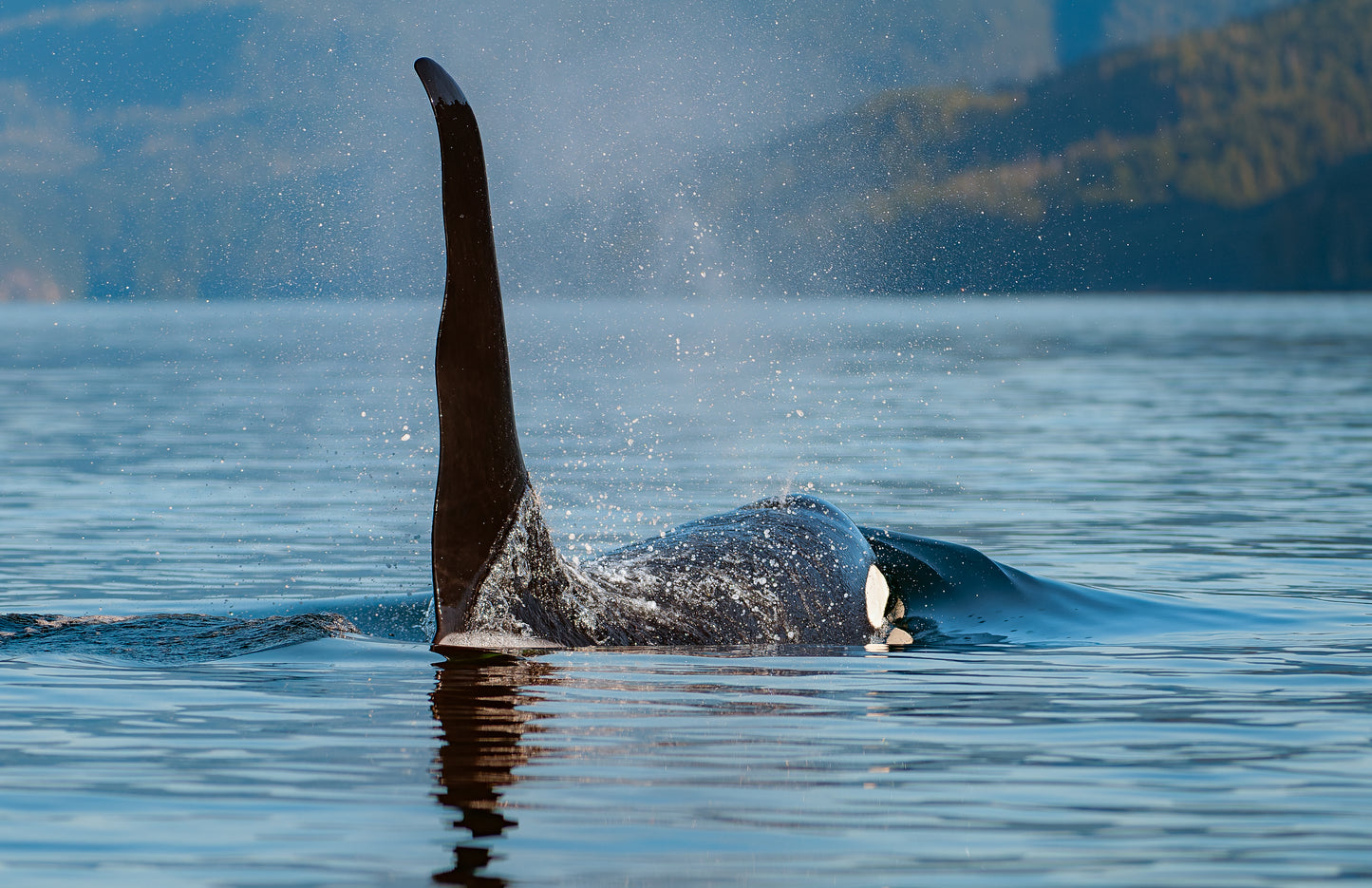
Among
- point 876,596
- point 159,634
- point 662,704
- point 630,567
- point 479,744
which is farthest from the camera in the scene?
point 876,596

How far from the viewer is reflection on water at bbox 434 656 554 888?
713 cm

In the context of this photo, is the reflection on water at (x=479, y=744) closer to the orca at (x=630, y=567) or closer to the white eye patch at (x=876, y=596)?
the orca at (x=630, y=567)

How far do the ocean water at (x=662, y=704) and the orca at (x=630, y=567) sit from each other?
393 mm

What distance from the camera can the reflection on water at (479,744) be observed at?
281 inches

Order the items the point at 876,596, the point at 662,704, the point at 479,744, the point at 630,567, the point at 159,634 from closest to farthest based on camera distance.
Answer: the point at 479,744 < the point at 662,704 < the point at 159,634 < the point at 630,567 < the point at 876,596

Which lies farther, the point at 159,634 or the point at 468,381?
the point at 159,634

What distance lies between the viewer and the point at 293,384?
52062 millimetres

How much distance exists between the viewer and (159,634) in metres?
12.4

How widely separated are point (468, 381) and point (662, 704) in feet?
6.76

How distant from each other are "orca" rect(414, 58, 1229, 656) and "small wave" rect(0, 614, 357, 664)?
143 cm

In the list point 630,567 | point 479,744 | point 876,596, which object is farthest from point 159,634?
point 876,596

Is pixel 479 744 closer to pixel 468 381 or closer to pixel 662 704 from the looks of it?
pixel 662 704

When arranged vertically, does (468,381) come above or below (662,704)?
above

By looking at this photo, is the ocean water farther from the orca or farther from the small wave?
the orca
